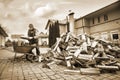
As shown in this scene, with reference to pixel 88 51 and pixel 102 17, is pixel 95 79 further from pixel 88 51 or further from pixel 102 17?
pixel 102 17

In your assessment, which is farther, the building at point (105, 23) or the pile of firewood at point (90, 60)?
the building at point (105, 23)

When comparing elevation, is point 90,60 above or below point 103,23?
below

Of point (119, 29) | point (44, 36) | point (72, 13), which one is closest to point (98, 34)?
point (119, 29)

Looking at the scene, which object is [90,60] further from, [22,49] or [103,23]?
[103,23]

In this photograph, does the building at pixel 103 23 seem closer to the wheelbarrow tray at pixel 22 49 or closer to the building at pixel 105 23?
the building at pixel 105 23

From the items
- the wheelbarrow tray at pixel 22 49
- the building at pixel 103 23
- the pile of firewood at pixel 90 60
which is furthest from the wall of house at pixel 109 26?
the wheelbarrow tray at pixel 22 49

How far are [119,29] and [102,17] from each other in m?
4.05

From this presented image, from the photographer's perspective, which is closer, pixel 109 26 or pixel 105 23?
pixel 109 26

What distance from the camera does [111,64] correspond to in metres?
4.59

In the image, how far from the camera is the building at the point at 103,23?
15420mm

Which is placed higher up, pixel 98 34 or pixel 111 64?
pixel 98 34

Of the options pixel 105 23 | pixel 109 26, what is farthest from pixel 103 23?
pixel 109 26

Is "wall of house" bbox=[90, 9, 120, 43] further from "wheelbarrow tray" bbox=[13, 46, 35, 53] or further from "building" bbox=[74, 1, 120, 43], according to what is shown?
"wheelbarrow tray" bbox=[13, 46, 35, 53]

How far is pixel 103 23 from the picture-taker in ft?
58.6
